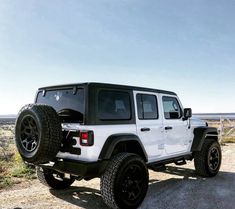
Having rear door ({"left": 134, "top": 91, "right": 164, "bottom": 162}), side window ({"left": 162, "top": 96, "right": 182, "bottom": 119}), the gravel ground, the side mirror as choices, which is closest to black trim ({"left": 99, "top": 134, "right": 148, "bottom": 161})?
rear door ({"left": 134, "top": 91, "right": 164, "bottom": 162})

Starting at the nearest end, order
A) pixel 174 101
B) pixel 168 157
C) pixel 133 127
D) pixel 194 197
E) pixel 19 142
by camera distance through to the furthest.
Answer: pixel 19 142
pixel 133 127
pixel 194 197
pixel 168 157
pixel 174 101

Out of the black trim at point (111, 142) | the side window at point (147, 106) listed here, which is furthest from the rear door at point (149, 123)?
the black trim at point (111, 142)

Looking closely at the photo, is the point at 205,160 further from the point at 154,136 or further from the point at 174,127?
the point at 154,136

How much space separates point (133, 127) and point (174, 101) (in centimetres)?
197

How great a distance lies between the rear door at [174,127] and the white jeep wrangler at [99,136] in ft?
0.67

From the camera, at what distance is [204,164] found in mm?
7941

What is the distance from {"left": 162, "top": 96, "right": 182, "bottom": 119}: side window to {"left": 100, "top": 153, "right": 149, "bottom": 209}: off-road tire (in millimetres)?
1696

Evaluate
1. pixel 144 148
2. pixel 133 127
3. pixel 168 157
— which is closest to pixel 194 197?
pixel 168 157

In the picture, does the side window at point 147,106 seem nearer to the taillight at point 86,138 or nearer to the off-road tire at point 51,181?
the taillight at point 86,138

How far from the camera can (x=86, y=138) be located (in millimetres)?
5043

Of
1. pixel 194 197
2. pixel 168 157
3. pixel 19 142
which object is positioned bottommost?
pixel 194 197

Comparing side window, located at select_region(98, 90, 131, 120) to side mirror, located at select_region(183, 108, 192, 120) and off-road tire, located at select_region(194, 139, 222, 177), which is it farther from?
off-road tire, located at select_region(194, 139, 222, 177)

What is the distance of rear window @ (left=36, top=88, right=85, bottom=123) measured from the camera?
5.30m

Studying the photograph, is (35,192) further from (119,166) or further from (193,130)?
(193,130)
